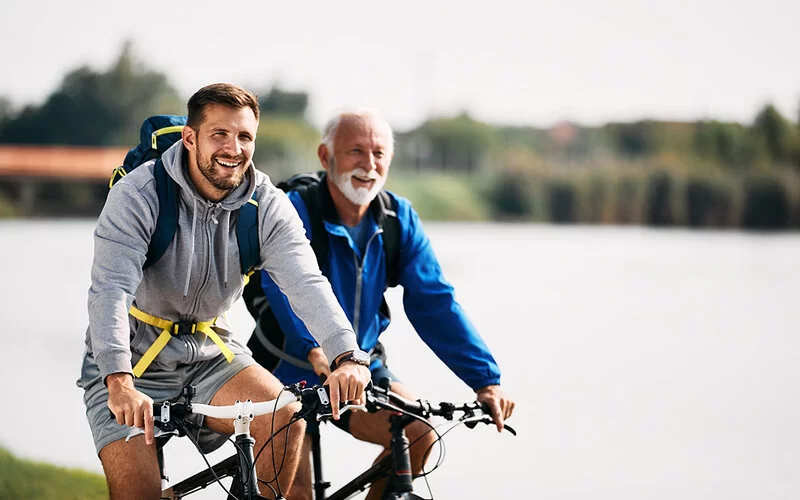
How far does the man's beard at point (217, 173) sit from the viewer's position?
312cm

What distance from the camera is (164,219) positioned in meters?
3.16

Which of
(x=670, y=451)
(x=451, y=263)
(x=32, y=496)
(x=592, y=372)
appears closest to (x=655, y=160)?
(x=451, y=263)

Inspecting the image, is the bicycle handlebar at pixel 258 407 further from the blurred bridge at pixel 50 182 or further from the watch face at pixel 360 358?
the blurred bridge at pixel 50 182

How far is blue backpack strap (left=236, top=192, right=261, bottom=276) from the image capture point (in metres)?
3.26

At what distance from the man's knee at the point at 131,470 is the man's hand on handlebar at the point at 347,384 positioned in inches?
23.3

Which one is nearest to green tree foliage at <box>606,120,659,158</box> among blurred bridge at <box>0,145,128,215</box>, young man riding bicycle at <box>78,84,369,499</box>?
blurred bridge at <box>0,145,128,215</box>

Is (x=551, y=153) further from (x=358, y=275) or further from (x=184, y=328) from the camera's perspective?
(x=184, y=328)

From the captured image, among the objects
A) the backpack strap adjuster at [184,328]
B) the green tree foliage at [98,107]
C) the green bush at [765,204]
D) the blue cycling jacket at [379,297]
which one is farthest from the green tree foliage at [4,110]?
the backpack strap adjuster at [184,328]

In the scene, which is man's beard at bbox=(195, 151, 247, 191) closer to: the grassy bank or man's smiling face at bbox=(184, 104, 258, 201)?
man's smiling face at bbox=(184, 104, 258, 201)

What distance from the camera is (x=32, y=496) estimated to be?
19.9 ft

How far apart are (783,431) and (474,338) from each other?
22.7ft

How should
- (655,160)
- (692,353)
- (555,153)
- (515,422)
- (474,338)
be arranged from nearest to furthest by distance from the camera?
1. (474,338)
2. (515,422)
3. (692,353)
4. (655,160)
5. (555,153)

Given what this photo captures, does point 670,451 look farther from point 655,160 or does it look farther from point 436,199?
point 655,160

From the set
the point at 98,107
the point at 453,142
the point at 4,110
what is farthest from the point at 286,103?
the point at 4,110
